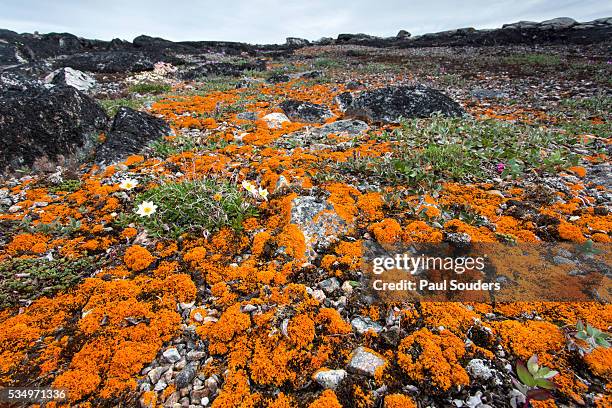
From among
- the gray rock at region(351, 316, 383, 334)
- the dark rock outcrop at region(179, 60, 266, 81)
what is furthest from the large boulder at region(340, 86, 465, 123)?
the dark rock outcrop at region(179, 60, 266, 81)

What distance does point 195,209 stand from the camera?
4.77m

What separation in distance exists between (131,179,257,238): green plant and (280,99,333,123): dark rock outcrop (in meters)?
5.82

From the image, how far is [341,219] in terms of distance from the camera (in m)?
4.61

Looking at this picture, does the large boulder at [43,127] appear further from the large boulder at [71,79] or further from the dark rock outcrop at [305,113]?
the large boulder at [71,79]

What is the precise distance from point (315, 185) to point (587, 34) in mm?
56495

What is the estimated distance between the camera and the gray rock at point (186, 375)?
258cm

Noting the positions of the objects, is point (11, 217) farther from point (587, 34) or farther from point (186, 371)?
point (587, 34)

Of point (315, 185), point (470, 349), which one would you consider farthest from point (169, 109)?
point (470, 349)

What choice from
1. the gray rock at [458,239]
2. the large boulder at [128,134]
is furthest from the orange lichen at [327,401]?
the large boulder at [128,134]

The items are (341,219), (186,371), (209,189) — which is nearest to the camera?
(186,371)

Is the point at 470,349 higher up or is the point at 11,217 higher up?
the point at 11,217

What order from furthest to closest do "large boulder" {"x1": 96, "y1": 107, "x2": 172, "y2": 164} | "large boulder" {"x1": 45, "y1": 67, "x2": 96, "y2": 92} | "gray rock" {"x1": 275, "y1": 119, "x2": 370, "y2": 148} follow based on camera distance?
1. "large boulder" {"x1": 45, "y1": 67, "x2": 96, "y2": 92}
2. "gray rock" {"x1": 275, "y1": 119, "x2": 370, "y2": 148}
3. "large boulder" {"x1": 96, "y1": 107, "x2": 172, "y2": 164}

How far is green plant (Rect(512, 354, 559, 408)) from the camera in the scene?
2151 mm

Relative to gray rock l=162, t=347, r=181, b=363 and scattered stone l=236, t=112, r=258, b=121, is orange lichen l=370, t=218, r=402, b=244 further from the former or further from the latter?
scattered stone l=236, t=112, r=258, b=121
